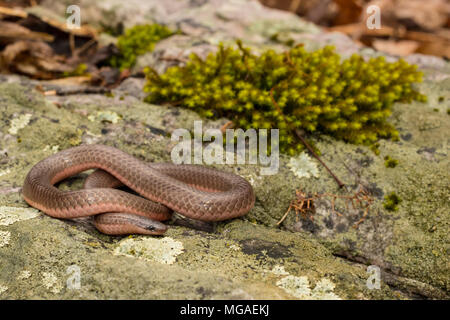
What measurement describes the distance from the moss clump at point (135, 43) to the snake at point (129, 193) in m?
3.50

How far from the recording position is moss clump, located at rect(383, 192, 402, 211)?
492 centimetres

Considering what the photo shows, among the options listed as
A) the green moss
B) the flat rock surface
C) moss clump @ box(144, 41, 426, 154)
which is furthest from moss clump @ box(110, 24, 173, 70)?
the green moss

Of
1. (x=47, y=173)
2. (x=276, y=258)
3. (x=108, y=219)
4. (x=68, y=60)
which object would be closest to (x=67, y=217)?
(x=108, y=219)

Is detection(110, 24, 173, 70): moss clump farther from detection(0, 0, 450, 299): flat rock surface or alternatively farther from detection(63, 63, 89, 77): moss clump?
detection(63, 63, 89, 77): moss clump

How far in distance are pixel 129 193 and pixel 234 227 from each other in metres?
1.40

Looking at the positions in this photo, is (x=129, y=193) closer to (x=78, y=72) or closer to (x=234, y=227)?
(x=234, y=227)

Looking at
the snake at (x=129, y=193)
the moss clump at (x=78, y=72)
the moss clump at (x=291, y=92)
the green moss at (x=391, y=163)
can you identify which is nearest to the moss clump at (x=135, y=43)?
the moss clump at (x=78, y=72)

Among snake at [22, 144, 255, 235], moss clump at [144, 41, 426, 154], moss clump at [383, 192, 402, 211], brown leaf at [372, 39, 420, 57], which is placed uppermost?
brown leaf at [372, 39, 420, 57]

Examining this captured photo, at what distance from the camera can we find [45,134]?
18.3ft

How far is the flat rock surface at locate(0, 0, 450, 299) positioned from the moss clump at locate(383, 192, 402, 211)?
0.07 m

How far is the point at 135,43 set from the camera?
8.08m

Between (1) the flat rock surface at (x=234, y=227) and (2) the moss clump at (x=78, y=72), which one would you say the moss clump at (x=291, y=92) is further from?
(2) the moss clump at (x=78, y=72)

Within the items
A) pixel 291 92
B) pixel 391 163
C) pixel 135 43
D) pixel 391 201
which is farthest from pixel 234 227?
pixel 135 43

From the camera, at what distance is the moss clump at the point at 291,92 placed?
5.57 metres
